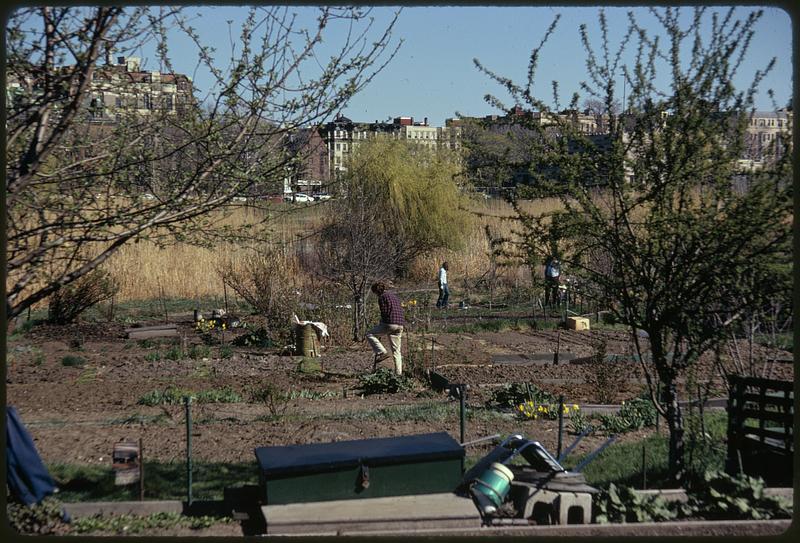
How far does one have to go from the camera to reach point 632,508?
6.70m

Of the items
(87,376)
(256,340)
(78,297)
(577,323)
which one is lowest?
(87,376)

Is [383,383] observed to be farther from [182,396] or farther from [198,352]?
[198,352]

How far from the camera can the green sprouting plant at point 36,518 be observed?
630cm

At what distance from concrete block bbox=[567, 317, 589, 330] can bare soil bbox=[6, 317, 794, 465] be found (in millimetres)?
259

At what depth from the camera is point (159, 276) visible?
24.1 m

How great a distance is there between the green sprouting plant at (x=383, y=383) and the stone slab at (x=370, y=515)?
604 cm

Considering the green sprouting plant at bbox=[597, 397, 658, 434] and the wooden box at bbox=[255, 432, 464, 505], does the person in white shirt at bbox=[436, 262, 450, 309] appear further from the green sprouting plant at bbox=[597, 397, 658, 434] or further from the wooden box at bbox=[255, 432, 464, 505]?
the wooden box at bbox=[255, 432, 464, 505]

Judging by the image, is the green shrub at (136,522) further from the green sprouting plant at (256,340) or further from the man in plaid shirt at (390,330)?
the green sprouting plant at (256,340)

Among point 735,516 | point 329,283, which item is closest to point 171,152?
point 735,516

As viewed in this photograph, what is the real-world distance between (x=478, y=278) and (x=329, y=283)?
10485 mm

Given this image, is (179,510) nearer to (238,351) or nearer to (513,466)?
(513,466)

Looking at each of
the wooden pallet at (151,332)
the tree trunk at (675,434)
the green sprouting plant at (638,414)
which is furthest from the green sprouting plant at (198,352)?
the tree trunk at (675,434)

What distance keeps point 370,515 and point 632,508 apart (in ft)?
6.41

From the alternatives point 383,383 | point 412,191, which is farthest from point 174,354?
point 412,191
